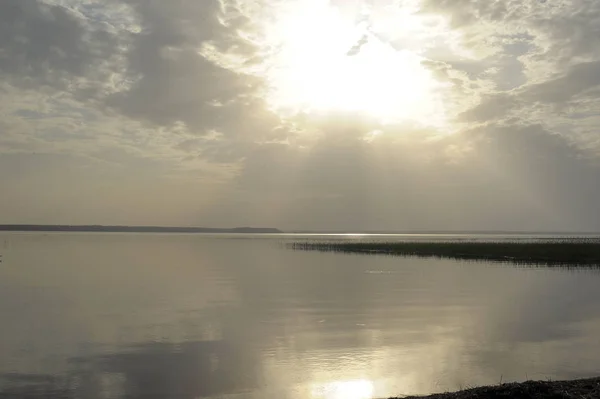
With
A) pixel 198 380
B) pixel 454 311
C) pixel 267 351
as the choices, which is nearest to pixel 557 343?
pixel 454 311

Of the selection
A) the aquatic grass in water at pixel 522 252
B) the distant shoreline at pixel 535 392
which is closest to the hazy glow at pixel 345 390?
the distant shoreline at pixel 535 392

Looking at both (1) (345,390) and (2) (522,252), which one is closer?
(1) (345,390)

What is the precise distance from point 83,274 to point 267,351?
36908mm

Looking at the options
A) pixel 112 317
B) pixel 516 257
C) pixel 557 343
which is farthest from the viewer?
pixel 516 257

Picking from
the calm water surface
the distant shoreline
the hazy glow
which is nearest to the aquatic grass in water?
the calm water surface

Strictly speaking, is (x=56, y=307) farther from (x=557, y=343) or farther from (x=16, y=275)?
(x=557, y=343)

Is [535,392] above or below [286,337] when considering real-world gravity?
above

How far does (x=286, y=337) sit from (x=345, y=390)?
26.6 feet

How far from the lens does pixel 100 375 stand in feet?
52.0

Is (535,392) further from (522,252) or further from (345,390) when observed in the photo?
(522,252)

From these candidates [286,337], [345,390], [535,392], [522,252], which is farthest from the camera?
[522,252]

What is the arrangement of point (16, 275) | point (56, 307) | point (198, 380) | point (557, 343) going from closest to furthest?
1. point (198, 380)
2. point (557, 343)
3. point (56, 307)
4. point (16, 275)

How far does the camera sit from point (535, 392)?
11.8 metres

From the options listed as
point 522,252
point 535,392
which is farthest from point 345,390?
point 522,252
